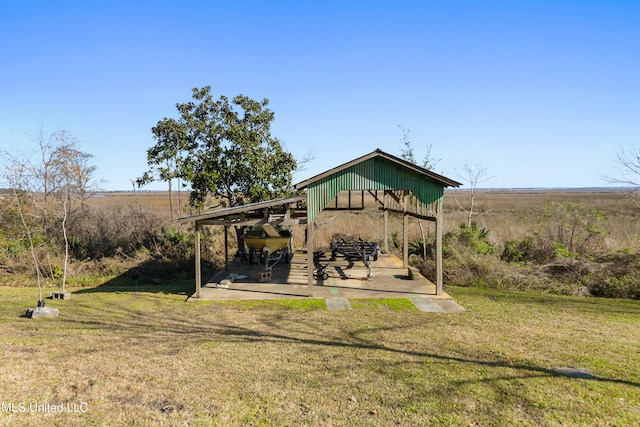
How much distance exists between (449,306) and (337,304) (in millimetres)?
2546

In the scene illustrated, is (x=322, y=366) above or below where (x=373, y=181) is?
below

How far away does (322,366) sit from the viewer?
5.78 m

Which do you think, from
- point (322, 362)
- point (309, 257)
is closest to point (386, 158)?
point (309, 257)

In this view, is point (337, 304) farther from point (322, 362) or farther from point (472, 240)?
point (472, 240)

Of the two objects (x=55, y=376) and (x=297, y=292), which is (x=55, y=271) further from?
(x=55, y=376)

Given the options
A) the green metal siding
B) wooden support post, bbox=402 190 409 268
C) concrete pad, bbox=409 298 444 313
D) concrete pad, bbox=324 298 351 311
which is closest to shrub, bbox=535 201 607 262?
wooden support post, bbox=402 190 409 268

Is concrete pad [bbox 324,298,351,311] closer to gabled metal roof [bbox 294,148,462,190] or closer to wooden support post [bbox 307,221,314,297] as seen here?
wooden support post [bbox 307,221,314,297]

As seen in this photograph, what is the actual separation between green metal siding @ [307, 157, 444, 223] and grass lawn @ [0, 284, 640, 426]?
282cm

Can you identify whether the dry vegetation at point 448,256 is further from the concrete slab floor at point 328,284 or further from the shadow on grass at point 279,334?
the shadow on grass at point 279,334

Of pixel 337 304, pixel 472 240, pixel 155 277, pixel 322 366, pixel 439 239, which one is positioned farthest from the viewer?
pixel 155 277

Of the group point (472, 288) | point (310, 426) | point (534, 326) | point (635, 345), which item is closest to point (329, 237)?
point (472, 288)

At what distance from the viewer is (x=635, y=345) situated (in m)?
6.71

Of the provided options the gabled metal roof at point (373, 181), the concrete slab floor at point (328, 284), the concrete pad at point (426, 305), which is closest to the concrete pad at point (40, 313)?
the concrete slab floor at point (328, 284)

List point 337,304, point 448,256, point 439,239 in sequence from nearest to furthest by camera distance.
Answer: point 337,304, point 439,239, point 448,256
